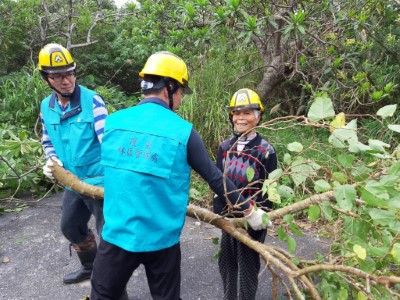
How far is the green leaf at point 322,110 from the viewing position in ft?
4.87

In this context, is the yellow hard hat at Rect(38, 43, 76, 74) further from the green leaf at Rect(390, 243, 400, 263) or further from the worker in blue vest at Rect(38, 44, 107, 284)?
Result: the green leaf at Rect(390, 243, 400, 263)

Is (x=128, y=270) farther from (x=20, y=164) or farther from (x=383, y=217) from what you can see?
(x=20, y=164)

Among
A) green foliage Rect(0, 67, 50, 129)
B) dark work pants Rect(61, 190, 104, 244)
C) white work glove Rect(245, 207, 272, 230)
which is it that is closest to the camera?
white work glove Rect(245, 207, 272, 230)

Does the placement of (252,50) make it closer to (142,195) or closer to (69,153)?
(69,153)

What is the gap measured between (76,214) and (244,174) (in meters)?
1.36

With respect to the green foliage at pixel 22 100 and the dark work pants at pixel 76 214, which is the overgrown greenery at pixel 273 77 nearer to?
the green foliage at pixel 22 100

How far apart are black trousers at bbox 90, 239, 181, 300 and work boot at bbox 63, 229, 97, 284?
106cm

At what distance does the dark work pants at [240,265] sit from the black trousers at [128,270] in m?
0.62

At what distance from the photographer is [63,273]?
316cm

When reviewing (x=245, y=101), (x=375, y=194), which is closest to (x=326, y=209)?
(x=375, y=194)

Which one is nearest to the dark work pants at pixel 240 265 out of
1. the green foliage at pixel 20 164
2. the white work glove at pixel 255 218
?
the white work glove at pixel 255 218

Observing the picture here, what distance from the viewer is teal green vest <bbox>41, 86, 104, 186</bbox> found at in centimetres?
239

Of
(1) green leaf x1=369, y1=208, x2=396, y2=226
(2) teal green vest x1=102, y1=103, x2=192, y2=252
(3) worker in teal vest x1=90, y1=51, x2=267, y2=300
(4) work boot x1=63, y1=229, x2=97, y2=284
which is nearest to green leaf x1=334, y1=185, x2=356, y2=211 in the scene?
(1) green leaf x1=369, y1=208, x2=396, y2=226

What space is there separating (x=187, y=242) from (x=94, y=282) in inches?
74.9
